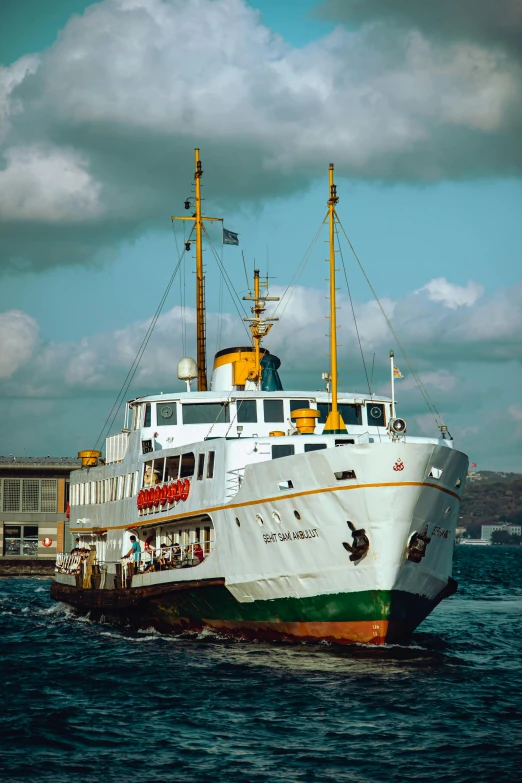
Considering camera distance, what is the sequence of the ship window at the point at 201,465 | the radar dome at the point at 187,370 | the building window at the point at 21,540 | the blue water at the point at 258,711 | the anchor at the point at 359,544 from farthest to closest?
the building window at the point at 21,540, the radar dome at the point at 187,370, the ship window at the point at 201,465, the anchor at the point at 359,544, the blue water at the point at 258,711

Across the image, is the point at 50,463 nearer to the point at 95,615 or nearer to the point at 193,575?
the point at 95,615

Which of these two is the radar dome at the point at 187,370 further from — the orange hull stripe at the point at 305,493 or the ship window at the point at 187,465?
the orange hull stripe at the point at 305,493

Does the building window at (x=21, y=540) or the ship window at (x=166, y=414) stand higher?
the ship window at (x=166, y=414)

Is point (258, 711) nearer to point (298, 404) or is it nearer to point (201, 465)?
point (201, 465)

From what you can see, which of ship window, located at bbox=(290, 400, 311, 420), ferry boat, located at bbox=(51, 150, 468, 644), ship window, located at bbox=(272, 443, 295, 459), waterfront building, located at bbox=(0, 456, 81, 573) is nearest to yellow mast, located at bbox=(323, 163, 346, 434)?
ferry boat, located at bbox=(51, 150, 468, 644)

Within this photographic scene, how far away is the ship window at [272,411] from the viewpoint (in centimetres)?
3206

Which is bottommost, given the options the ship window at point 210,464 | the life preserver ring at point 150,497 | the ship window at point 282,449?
the life preserver ring at point 150,497

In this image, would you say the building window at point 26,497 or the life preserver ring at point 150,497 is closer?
the life preserver ring at point 150,497

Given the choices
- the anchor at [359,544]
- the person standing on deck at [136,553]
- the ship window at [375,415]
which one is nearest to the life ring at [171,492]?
the person standing on deck at [136,553]

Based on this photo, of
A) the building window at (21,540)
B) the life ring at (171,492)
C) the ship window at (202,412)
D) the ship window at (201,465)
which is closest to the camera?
the ship window at (201,465)

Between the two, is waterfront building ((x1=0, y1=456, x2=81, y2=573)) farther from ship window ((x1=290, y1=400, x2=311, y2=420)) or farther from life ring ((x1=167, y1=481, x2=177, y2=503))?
life ring ((x1=167, y1=481, x2=177, y2=503))

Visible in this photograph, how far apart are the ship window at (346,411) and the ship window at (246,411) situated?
7.17ft

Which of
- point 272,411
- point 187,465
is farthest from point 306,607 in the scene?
point 272,411

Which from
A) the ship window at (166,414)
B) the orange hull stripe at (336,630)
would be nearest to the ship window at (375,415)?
the ship window at (166,414)
